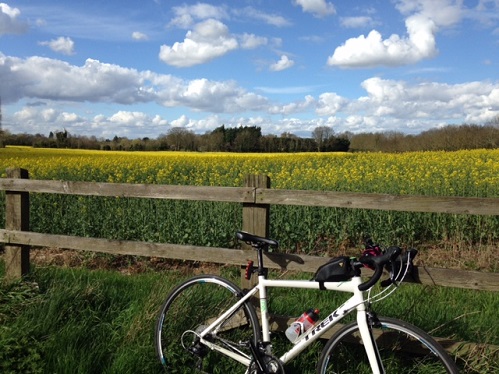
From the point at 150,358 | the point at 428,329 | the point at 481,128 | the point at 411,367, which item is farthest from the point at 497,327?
the point at 481,128

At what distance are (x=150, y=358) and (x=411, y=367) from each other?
1.92m

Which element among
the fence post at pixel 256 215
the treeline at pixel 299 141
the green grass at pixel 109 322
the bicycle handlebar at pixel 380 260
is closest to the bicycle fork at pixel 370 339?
the bicycle handlebar at pixel 380 260

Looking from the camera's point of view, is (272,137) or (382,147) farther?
(382,147)

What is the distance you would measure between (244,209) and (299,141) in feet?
93.0

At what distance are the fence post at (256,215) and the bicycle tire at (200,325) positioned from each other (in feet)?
1.26

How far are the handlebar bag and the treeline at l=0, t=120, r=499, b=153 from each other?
92.0 ft

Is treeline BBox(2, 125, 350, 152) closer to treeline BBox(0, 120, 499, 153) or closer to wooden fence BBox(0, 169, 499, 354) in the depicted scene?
treeline BBox(0, 120, 499, 153)

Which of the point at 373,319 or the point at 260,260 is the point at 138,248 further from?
the point at 373,319

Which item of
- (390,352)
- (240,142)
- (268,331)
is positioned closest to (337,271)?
(268,331)

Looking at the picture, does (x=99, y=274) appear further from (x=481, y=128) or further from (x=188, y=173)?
(x=481, y=128)

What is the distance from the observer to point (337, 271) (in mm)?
3246

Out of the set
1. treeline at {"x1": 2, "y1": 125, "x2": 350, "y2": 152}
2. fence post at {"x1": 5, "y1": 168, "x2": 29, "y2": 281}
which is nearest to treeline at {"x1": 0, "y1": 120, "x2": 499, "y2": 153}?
treeline at {"x1": 2, "y1": 125, "x2": 350, "y2": 152}

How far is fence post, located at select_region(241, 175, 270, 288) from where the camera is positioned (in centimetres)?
439

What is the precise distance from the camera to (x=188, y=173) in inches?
577
